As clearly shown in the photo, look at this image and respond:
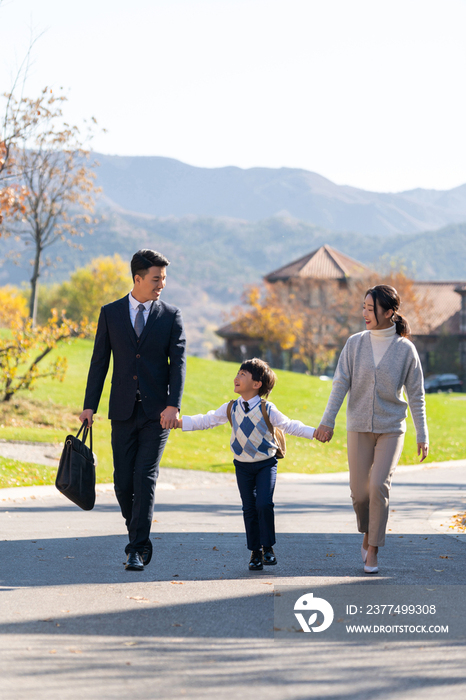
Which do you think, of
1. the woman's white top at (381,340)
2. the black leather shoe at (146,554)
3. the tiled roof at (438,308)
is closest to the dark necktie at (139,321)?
the black leather shoe at (146,554)

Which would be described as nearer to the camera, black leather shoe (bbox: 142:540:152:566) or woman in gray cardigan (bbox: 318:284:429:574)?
woman in gray cardigan (bbox: 318:284:429:574)

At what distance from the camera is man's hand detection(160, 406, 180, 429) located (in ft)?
19.7

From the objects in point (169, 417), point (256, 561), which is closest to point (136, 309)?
point (169, 417)

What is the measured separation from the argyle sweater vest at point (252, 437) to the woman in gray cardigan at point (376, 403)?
404 mm

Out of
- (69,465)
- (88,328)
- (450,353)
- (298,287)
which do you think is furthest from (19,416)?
(450,353)

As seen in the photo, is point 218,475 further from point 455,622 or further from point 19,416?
point 455,622

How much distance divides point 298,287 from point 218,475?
53014 millimetres

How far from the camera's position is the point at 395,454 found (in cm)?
612

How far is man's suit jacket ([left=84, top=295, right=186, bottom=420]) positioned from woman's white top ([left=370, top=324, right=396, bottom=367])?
1.41 meters

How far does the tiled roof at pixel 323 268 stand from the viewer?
7625 centimetres

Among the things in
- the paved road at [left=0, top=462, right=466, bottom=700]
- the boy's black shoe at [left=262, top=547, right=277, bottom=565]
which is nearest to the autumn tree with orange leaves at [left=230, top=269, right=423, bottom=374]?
the paved road at [left=0, top=462, right=466, bottom=700]

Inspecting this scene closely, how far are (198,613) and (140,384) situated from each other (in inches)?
70.7

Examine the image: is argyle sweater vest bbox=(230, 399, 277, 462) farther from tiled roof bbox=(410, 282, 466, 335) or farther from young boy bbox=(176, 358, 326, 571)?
tiled roof bbox=(410, 282, 466, 335)

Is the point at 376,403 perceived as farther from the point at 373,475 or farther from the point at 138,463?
the point at 138,463
